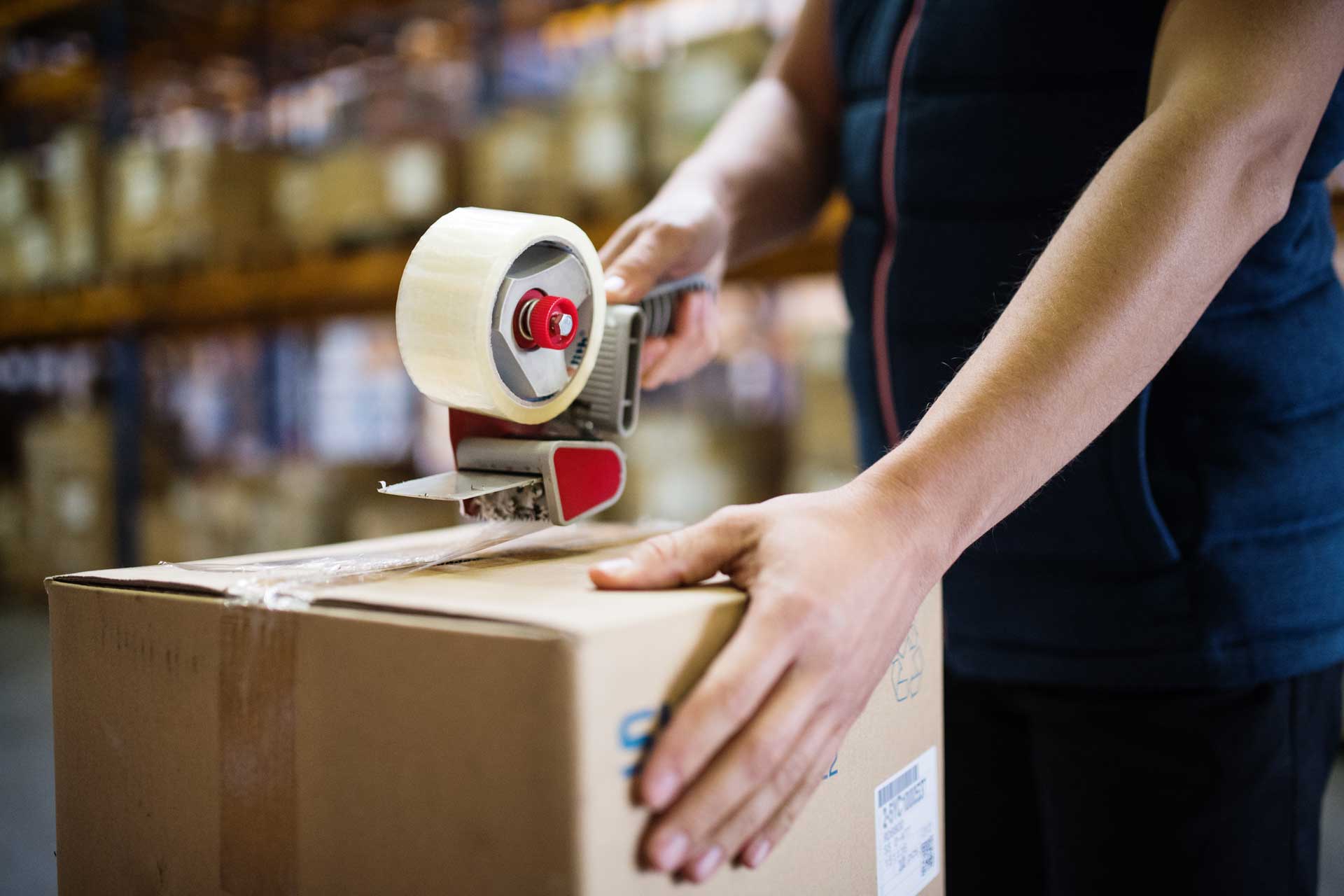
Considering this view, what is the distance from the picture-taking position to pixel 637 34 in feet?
11.0

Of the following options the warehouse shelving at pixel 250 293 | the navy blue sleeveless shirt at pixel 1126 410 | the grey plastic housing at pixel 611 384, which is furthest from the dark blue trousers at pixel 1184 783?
the warehouse shelving at pixel 250 293

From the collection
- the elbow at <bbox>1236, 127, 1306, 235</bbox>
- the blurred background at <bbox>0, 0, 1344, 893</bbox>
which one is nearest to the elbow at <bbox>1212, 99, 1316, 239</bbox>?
the elbow at <bbox>1236, 127, 1306, 235</bbox>

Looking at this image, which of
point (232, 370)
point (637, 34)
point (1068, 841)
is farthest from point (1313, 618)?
point (232, 370)

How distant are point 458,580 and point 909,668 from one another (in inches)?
12.0

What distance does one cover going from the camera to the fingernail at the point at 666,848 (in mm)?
436

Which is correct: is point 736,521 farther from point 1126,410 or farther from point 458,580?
point 1126,410

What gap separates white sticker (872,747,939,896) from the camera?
633 millimetres

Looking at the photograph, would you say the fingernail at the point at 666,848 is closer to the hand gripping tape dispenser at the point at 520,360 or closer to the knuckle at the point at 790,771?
the knuckle at the point at 790,771

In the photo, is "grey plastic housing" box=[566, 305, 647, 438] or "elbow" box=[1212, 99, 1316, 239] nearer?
"elbow" box=[1212, 99, 1316, 239]

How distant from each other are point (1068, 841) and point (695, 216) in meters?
0.59

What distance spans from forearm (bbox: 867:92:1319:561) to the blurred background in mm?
1313

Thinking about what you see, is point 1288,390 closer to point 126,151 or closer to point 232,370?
point 126,151

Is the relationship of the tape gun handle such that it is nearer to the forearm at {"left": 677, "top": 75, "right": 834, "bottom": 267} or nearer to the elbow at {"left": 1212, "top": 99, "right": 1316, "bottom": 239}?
the forearm at {"left": 677, "top": 75, "right": 834, "bottom": 267}

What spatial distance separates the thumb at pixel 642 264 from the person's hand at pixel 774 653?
1.01 ft
